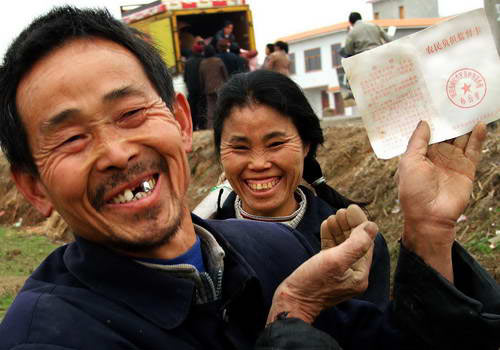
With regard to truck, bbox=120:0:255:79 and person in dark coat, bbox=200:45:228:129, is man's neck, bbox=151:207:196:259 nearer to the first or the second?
person in dark coat, bbox=200:45:228:129

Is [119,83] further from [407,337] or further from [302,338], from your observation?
[407,337]

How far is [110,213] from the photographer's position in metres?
1.62

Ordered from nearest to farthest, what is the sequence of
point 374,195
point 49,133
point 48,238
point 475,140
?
point 49,133
point 475,140
point 374,195
point 48,238

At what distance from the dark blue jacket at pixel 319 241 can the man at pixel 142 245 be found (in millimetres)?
391

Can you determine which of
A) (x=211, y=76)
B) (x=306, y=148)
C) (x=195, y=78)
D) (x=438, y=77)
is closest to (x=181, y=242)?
(x=438, y=77)

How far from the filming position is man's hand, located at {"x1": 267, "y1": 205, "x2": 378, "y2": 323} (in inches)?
64.3

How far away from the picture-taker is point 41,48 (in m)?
1.66

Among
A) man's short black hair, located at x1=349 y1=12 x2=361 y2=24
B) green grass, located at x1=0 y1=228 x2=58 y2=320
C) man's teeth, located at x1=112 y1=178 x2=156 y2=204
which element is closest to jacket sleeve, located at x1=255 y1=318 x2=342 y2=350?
man's teeth, located at x1=112 y1=178 x2=156 y2=204

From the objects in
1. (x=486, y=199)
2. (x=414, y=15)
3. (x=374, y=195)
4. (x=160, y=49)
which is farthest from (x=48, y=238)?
(x=414, y=15)

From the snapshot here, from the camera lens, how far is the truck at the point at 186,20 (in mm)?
15188

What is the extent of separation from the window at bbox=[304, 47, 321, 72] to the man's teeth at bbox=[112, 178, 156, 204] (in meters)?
51.3

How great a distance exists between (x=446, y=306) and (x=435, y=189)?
35 cm

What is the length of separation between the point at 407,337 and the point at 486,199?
440cm

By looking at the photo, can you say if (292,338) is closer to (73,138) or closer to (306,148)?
(73,138)
